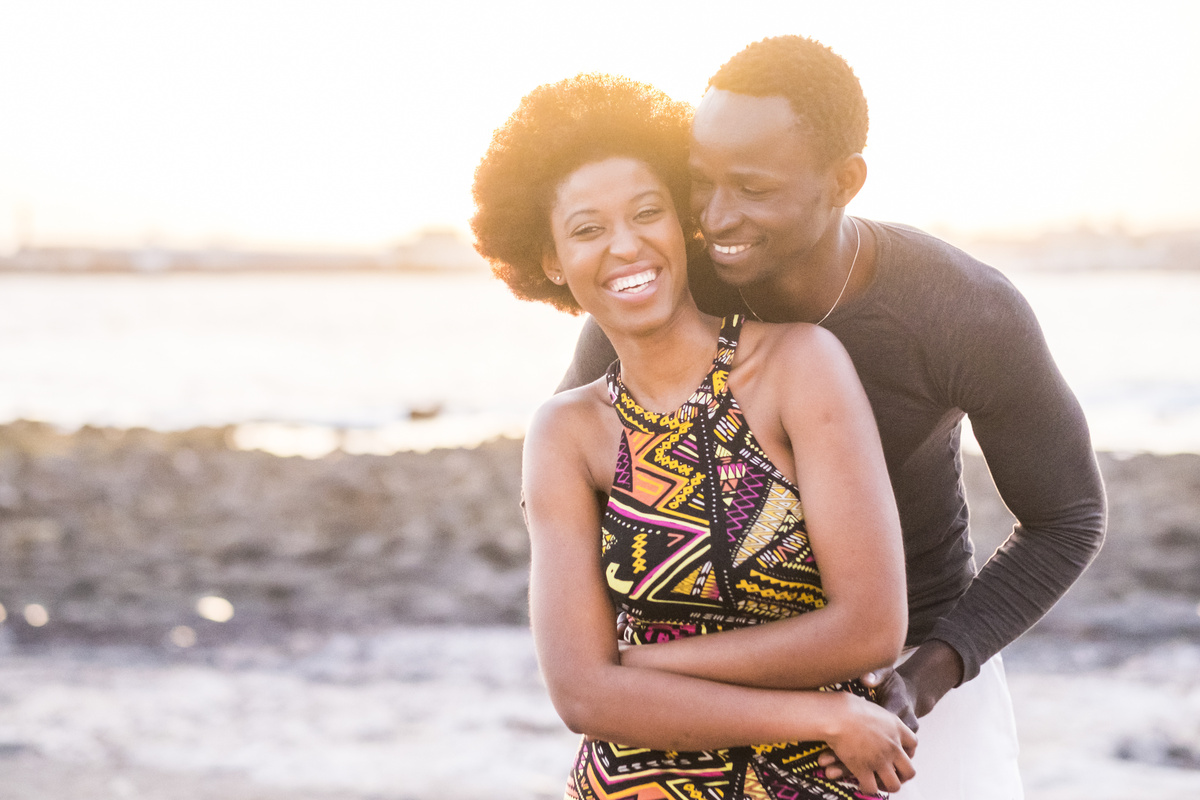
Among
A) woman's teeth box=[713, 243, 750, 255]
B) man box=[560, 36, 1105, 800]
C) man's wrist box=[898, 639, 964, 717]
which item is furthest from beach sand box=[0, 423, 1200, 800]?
woman's teeth box=[713, 243, 750, 255]

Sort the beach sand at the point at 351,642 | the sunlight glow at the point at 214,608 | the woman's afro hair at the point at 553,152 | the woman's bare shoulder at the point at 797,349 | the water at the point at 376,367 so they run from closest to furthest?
1. the woman's bare shoulder at the point at 797,349
2. the woman's afro hair at the point at 553,152
3. the beach sand at the point at 351,642
4. the sunlight glow at the point at 214,608
5. the water at the point at 376,367

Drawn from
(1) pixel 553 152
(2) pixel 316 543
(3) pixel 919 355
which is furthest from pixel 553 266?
(2) pixel 316 543

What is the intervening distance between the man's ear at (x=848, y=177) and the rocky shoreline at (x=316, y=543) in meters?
6.17

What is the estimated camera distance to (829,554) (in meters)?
1.84

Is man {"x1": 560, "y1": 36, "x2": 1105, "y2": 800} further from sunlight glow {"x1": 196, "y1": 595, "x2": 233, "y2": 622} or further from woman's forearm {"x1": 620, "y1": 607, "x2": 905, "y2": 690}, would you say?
sunlight glow {"x1": 196, "y1": 595, "x2": 233, "y2": 622}

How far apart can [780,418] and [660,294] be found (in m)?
0.32

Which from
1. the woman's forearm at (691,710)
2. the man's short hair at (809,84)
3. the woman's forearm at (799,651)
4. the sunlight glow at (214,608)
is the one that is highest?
the man's short hair at (809,84)

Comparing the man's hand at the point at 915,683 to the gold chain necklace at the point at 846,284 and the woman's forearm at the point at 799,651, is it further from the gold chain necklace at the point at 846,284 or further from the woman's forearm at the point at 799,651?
the gold chain necklace at the point at 846,284

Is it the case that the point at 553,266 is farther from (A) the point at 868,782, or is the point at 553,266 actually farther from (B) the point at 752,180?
(A) the point at 868,782

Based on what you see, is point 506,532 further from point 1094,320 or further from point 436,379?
point 1094,320

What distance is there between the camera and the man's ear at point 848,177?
7.41ft

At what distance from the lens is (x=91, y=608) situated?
836 centimetres

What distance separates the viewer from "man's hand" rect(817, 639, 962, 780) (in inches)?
79.1

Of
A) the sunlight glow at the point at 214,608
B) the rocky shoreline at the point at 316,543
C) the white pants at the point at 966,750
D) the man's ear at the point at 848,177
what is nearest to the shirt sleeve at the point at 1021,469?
the white pants at the point at 966,750
